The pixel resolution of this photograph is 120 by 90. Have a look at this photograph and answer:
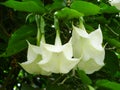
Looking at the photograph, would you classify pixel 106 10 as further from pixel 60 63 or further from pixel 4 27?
pixel 4 27

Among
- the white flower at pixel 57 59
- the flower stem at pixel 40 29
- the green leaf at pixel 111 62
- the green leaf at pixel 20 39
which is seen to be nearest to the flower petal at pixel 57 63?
the white flower at pixel 57 59

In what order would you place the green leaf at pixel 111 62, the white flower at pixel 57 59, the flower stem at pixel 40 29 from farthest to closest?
1. the green leaf at pixel 111 62
2. the flower stem at pixel 40 29
3. the white flower at pixel 57 59

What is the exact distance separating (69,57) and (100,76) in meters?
0.56

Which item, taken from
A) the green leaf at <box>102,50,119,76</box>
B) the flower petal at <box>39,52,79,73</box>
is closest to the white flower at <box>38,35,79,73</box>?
the flower petal at <box>39,52,79,73</box>

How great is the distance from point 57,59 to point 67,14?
0.15 m

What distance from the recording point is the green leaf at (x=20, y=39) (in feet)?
3.94

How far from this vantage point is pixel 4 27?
1.73 metres

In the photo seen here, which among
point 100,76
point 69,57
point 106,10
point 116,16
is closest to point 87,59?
point 69,57

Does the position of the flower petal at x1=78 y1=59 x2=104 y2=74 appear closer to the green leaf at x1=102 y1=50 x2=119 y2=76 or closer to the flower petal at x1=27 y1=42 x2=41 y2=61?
the flower petal at x1=27 y1=42 x2=41 y2=61

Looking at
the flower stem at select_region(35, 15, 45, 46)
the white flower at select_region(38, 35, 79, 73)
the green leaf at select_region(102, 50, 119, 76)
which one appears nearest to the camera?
the white flower at select_region(38, 35, 79, 73)

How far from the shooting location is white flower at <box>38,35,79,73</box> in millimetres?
998

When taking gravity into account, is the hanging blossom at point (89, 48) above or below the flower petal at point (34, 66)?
above

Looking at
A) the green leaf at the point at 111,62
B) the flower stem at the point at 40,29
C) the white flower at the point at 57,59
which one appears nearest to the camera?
the white flower at the point at 57,59

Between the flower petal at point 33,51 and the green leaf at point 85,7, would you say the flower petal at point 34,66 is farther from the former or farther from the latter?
the green leaf at point 85,7
